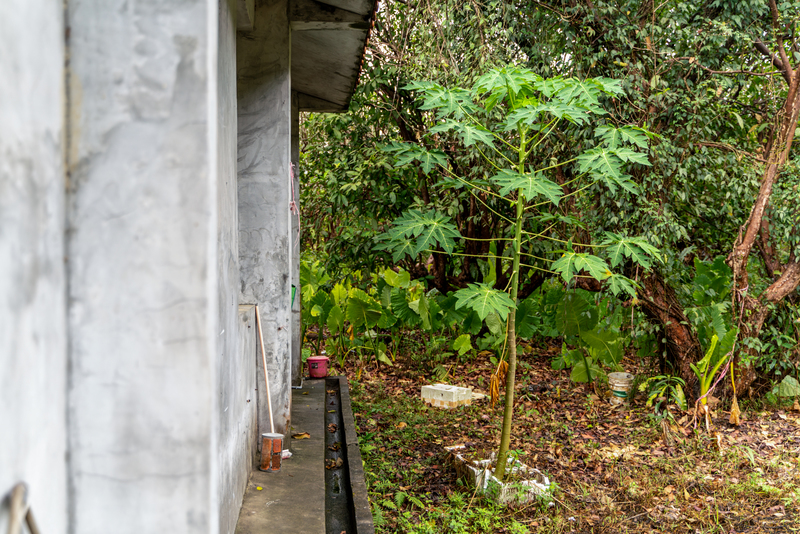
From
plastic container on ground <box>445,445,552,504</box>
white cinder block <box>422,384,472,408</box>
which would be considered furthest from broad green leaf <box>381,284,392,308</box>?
plastic container on ground <box>445,445,552,504</box>

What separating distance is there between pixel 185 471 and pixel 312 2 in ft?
10.9

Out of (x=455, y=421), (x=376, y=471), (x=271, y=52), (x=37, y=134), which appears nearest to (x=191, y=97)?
(x=37, y=134)

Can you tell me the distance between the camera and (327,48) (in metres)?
5.09

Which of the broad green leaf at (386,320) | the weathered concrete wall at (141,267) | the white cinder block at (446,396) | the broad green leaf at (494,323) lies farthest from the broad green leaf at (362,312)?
the weathered concrete wall at (141,267)

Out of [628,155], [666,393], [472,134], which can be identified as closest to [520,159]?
[472,134]

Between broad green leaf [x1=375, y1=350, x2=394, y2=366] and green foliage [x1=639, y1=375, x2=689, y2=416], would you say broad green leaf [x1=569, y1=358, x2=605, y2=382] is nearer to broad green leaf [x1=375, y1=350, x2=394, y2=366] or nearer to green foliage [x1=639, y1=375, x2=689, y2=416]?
green foliage [x1=639, y1=375, x2=689, y2=416]

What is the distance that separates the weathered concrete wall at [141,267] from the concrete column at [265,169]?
7.20 ft

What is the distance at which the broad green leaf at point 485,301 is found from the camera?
3.98 m

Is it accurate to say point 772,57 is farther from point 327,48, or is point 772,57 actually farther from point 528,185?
point 327,48

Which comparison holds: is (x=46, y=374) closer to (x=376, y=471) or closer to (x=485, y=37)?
(x=376, y=471)

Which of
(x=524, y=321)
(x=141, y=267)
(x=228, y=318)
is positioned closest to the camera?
(x=141, y=267)

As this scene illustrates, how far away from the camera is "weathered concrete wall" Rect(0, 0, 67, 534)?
145cm

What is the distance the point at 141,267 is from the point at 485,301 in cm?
260

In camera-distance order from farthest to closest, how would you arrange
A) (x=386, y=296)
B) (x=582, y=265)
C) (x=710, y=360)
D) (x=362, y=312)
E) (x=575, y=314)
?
1. (x=386, y=296)
2. (x=362, y=312)
3. (x=575, y=314)
4. (x=710, y=360)
5. (x=582, y=265)
